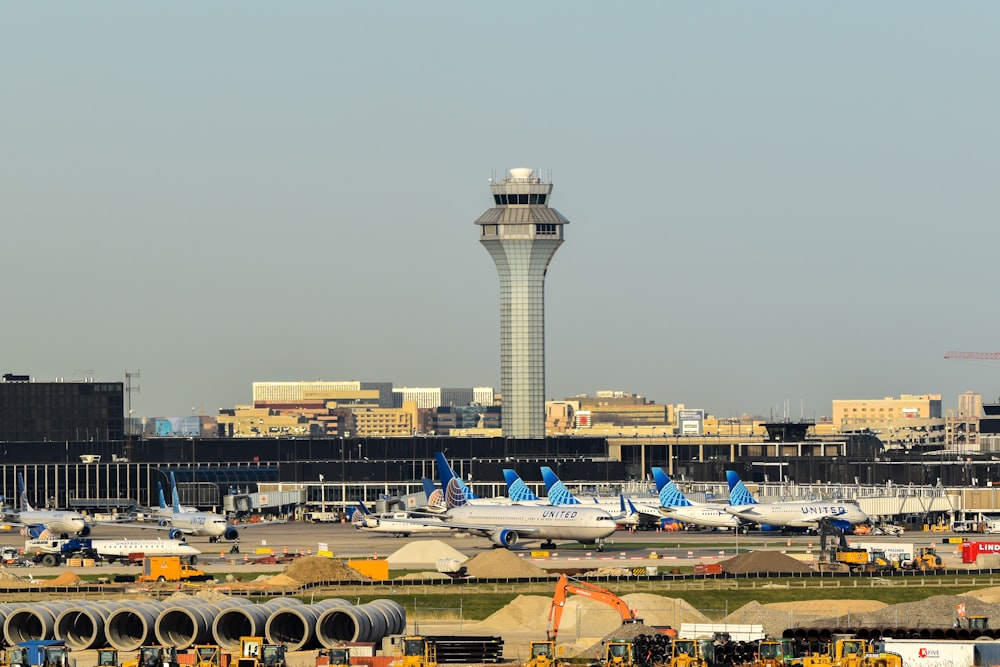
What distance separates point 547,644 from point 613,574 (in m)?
49.4

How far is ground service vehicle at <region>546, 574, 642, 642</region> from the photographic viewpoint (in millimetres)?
93875

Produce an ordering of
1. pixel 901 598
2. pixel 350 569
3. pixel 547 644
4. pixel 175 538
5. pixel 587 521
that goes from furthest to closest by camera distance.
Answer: pixel 175 538 < pixel 587 521 < pixel 350 569 < pixel 901 598 < pixel 547 644

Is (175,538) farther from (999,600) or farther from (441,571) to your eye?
(999,600)

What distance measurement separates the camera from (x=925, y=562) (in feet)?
438

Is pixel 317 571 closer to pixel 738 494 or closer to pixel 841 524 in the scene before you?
pixel 841 524

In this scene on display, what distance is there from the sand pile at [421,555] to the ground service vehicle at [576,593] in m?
42.1

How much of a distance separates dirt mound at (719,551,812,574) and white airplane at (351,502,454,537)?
43.1 meters

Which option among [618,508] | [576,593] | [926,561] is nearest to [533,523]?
[618,508]

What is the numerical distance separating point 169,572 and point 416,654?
2142 inches

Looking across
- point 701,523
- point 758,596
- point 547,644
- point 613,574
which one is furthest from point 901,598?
point 701,523

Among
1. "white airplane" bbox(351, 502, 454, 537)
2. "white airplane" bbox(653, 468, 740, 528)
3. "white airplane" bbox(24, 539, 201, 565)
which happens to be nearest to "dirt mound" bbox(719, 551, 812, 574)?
"white airplane" bbox(24, 539, 201, 565)

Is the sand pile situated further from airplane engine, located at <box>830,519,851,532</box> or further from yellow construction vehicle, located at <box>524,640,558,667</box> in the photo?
yellow construction vehicle, located at <box>524,640,558,667</box>

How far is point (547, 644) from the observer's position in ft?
253

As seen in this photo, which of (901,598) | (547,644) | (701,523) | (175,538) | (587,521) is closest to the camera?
(547,644)
